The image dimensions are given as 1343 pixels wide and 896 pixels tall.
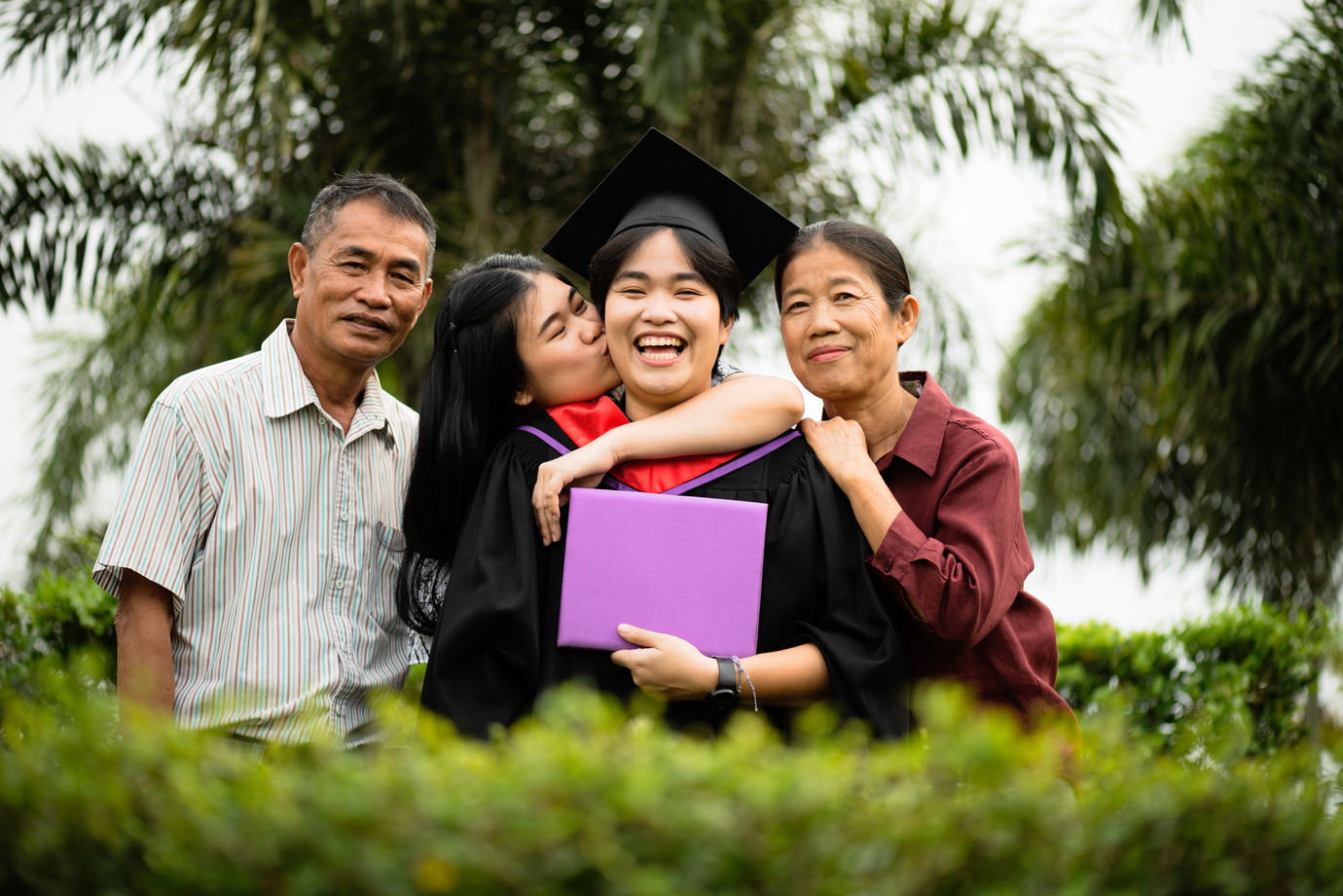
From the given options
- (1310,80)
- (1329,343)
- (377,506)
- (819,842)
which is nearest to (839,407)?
(377,506)

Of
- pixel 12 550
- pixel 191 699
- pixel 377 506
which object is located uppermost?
pixel 377 506

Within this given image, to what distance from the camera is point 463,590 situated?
7.23 ft

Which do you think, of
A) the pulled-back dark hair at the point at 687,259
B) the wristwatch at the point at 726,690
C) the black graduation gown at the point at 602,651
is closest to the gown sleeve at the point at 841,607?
the black graduation gown at the point at 602,651

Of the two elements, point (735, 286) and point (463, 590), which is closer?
point (463, 590)

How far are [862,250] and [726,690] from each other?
1.12 meters

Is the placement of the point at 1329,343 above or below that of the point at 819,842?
above

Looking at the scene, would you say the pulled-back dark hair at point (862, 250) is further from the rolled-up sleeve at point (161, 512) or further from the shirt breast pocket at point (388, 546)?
the rolled-up sleeve at point (161, 512)

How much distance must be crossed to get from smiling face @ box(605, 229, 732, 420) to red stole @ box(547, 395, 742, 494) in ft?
0.50

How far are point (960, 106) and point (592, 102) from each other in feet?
7.39

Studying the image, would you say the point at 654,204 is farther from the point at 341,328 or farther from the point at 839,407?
the point at 341,328

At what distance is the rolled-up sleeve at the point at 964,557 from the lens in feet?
7.08

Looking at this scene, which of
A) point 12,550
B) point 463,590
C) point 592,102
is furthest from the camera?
point 12,550

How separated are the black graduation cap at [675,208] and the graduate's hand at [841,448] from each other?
0.42m

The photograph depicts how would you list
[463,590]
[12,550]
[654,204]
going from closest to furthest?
1. [463,590]
2. [654,204]
3. [12,550]
